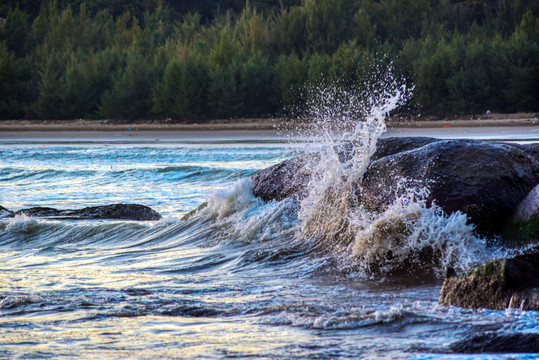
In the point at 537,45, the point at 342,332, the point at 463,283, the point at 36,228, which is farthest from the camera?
the point at 537,45

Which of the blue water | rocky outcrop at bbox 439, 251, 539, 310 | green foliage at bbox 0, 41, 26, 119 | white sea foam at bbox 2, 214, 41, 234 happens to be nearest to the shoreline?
green foliage at bbox 0, 41, 26, 119

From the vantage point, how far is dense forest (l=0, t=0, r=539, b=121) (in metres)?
30.0

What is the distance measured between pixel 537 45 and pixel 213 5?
1429 inches

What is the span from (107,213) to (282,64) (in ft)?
77.8

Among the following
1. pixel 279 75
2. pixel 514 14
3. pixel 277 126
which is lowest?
pixel 277 126

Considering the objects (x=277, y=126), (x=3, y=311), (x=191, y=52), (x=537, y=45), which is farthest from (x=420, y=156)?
(x=191, y=52)

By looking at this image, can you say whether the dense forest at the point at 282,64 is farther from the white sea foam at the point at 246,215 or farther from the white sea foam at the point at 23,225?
the white sea foam at the point at 23,225

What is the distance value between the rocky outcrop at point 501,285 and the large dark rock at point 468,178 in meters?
1.46

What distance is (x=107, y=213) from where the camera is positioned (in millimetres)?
9586

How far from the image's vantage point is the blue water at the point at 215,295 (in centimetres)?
398

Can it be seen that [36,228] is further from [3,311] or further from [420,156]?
[420,156]

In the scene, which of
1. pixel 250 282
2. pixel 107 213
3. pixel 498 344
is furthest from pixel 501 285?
pixel 107 213

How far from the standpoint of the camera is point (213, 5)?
62.0 m

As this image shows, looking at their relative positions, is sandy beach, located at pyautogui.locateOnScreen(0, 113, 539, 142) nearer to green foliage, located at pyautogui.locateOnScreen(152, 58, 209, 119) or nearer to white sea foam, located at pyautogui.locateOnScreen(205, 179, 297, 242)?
green foliage, located at pyautogui.locateOnScreen(152, 58, 209, 119)
